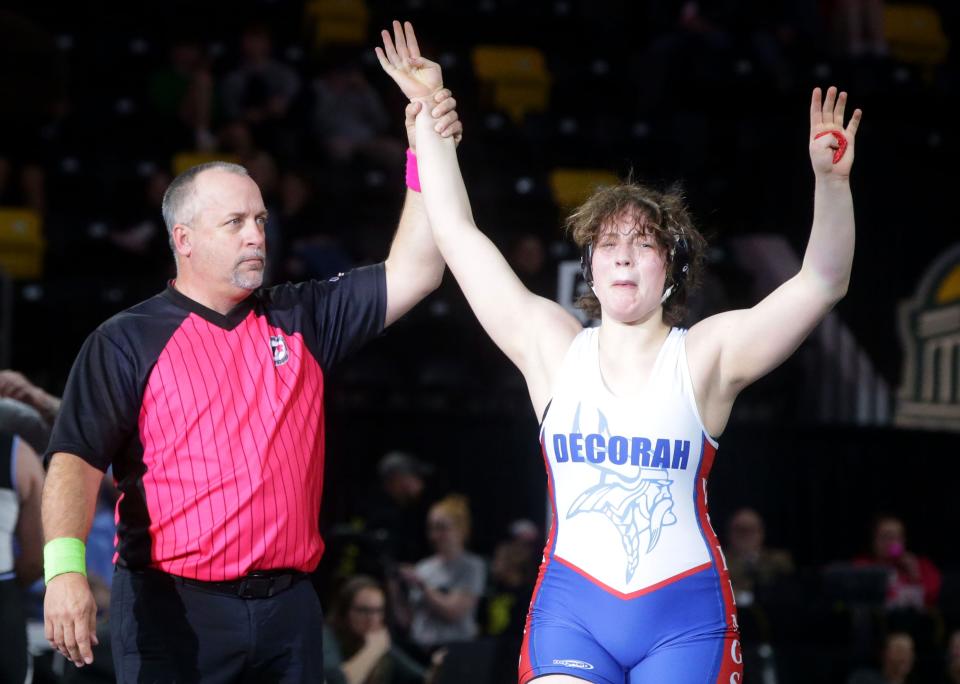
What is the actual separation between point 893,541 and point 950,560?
81cm

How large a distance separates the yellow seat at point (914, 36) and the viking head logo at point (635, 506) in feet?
31.5

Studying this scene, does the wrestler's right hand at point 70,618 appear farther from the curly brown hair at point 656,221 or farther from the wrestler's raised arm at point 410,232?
the curly brown hair at point 656,221

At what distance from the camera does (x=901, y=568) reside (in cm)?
791

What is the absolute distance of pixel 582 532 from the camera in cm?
299

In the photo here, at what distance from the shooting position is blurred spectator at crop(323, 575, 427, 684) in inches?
240

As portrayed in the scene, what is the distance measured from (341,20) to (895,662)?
6396 mm

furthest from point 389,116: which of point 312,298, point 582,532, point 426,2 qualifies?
point 582,532

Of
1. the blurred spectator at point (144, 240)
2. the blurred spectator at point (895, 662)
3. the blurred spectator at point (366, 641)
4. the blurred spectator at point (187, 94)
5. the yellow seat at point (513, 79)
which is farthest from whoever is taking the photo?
the yellow seat at point (513, 79)

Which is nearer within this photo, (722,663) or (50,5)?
(722,663)

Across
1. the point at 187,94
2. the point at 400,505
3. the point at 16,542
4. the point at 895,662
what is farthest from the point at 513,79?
the point at 16,542

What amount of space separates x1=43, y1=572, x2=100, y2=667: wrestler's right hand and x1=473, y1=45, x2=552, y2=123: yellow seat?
8.13m

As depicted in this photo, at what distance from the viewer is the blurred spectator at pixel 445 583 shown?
7.01m

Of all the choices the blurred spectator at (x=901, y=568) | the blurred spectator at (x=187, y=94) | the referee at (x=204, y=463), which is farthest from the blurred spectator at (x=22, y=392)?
the blurred spectator at (x=187, y=94)

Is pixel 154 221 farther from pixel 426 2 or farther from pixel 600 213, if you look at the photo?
pixel 600 213
